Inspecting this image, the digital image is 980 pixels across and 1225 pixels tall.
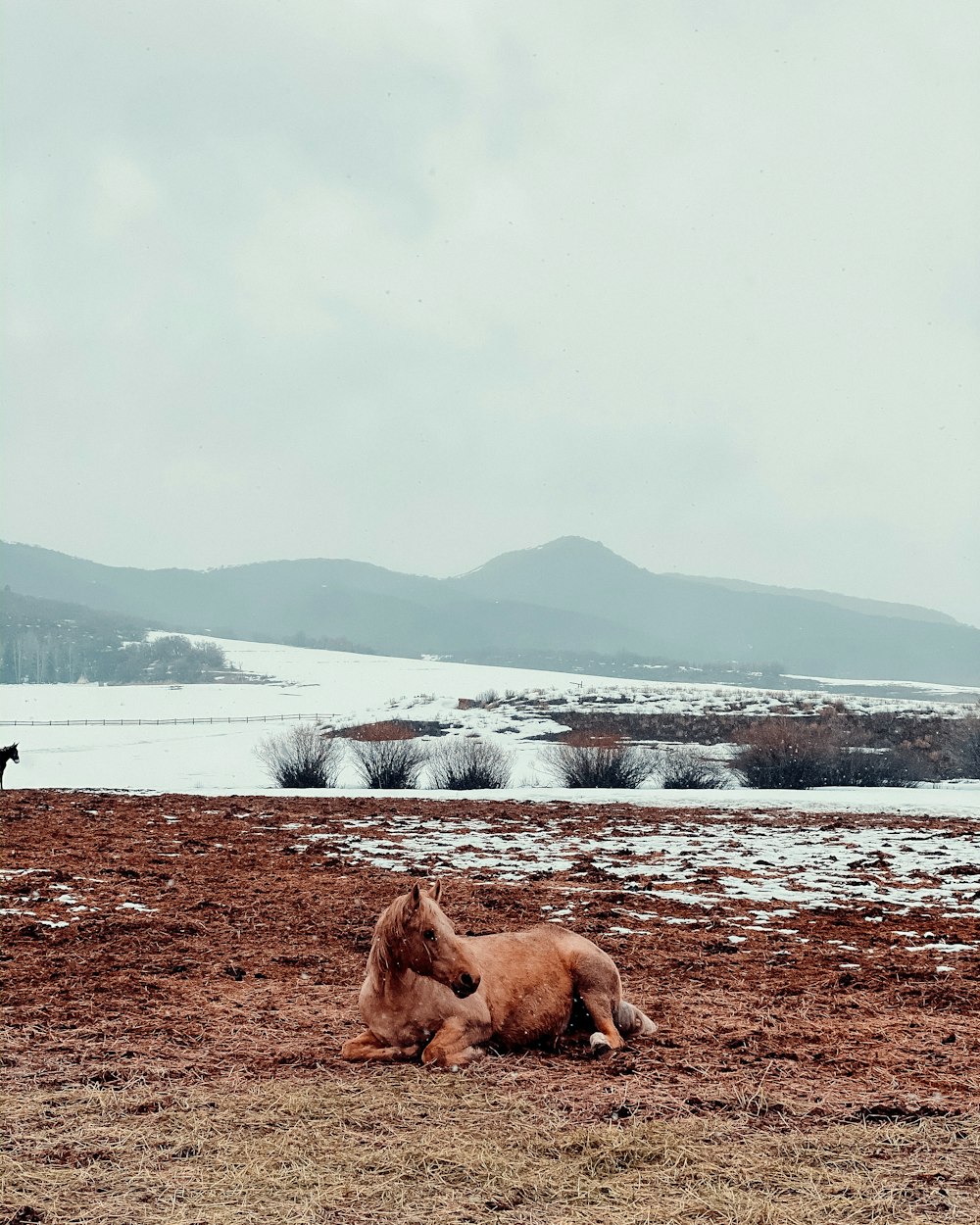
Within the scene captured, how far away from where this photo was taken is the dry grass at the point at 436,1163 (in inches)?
154

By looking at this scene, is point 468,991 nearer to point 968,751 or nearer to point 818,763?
point 818,763

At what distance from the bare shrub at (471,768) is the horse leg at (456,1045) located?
2136cm

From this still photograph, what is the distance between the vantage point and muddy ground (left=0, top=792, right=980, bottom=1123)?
5.34 meters

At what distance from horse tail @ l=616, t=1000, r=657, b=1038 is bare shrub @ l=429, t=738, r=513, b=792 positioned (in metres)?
20.9

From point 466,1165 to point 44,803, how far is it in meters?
16.3

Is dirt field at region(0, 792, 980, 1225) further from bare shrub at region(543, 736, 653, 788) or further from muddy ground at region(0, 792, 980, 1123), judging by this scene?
bare shrub at region(543, 736, 653, 788)

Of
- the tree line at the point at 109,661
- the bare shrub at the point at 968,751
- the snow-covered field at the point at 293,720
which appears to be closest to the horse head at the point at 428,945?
the snow-covered field at the point at 293,720

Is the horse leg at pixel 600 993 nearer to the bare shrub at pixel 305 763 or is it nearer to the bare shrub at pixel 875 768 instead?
the bare shrub at pixel 305 763

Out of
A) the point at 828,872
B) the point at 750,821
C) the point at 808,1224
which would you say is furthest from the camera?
the point at 750,821

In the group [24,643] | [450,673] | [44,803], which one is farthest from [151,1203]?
[24,643]

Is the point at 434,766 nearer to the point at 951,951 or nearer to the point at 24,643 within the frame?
the point at 951,951

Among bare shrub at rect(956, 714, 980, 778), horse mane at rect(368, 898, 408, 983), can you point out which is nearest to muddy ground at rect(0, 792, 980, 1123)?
horse mane at rect(368, 898, 408, 983)

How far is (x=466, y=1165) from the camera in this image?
427 centimetres

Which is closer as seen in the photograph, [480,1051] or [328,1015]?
[480,1051]
